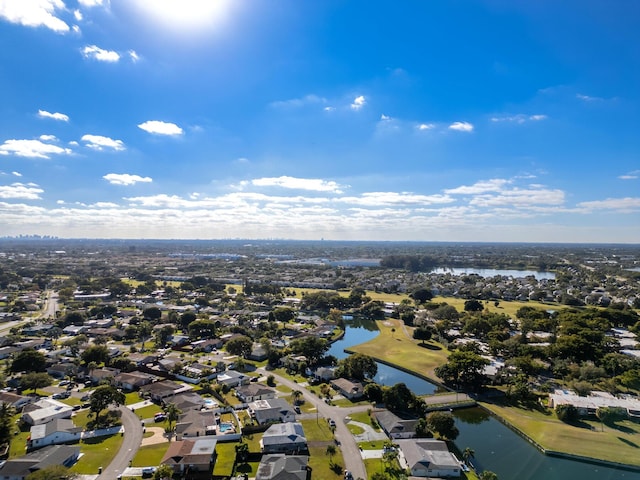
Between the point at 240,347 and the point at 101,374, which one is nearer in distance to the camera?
the point at 101,374

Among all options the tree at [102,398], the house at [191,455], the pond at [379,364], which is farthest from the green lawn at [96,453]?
the pond at [379,364]

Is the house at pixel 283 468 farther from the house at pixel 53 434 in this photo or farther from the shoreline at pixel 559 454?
the shoreline at pixel 559 454

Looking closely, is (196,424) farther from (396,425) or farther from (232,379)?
(396,425)

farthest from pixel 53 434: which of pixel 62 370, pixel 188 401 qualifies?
pixel 62 370

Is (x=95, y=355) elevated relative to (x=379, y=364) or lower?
elevated

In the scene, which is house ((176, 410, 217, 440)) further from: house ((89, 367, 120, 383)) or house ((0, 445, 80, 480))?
house ((89, 367, 120, 383))

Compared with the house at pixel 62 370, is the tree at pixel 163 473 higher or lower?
higher

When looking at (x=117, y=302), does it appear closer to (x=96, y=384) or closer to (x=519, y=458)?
(x=96, y=384)
